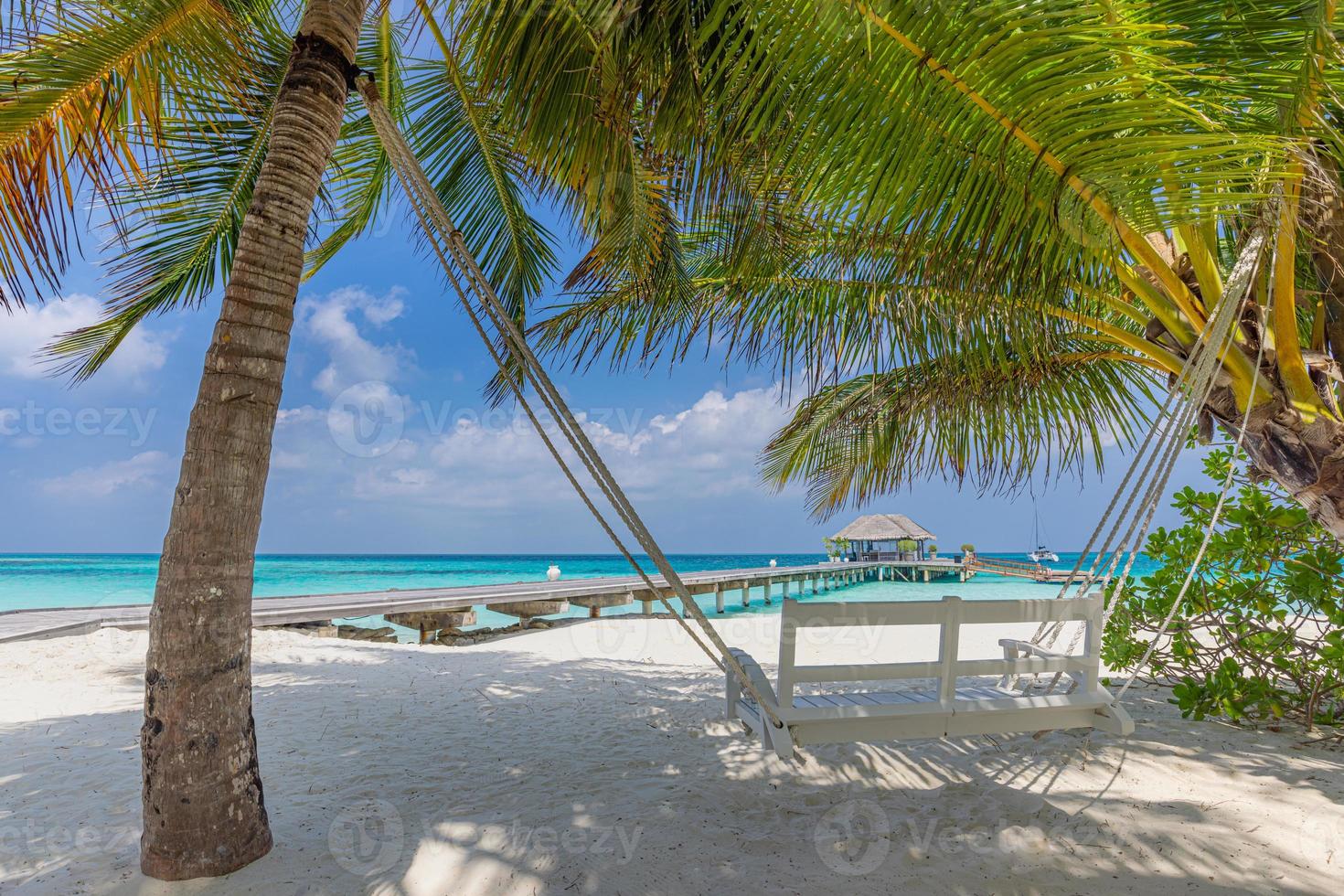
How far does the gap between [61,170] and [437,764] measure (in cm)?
308

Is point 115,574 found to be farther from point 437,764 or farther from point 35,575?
point 437,764

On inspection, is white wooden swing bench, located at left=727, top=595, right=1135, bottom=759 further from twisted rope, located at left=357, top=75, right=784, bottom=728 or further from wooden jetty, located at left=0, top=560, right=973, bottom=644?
wooden jetty, located at left=0, top=560, right=973, bottom=644

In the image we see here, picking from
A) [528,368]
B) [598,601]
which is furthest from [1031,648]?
[598,601]

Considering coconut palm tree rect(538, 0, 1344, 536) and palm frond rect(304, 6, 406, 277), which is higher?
palm frond rect(304, 6, 406, 277)

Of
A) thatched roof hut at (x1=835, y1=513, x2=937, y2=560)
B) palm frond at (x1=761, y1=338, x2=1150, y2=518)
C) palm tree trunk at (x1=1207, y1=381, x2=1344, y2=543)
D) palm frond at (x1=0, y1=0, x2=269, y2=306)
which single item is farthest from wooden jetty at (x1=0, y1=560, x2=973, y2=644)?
thatched roof hut at (x1=835, y1=513, x2=937, y2=560)

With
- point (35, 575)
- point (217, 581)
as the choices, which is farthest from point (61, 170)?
point (35, 575)

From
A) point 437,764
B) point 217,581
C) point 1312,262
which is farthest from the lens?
point 437,764

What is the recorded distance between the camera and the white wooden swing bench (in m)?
2.73

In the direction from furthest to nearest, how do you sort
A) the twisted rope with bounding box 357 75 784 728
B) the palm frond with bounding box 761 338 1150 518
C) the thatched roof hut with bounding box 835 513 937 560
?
the thatched roof hut with bounding box 835 513 937 560, the palm frond with bounding box 761 338 1150 518, the twisted rope with bounding box 357 75 784 728

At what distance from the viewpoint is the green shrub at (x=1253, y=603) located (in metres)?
3.88

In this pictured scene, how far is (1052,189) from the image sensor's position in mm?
2072

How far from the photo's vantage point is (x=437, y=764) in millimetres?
3500

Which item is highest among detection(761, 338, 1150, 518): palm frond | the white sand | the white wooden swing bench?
detection(761, 338, 1150, 518): palm frond

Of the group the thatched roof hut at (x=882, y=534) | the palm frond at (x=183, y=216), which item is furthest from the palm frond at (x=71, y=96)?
the thatched roof hut at (x=882, y=534)
